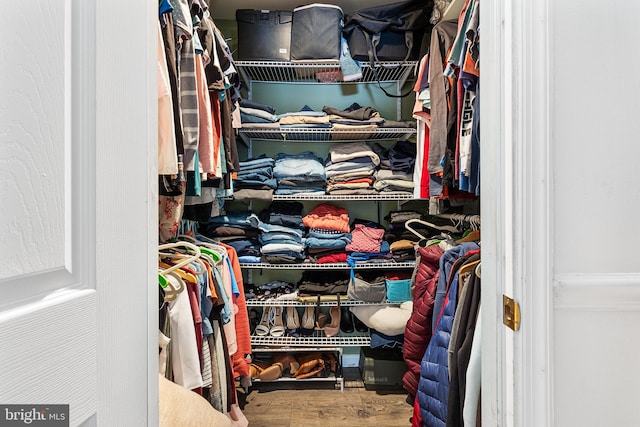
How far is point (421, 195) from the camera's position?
211 centimetres

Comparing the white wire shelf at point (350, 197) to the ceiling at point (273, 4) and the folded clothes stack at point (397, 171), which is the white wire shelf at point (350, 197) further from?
the ceiling at point (273, 4)

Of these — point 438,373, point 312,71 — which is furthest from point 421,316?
point 312,71

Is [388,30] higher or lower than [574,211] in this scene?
higher

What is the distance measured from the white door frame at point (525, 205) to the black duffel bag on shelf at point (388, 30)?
1.71m

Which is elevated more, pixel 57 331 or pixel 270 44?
pixel 270 44

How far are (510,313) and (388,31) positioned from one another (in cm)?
211

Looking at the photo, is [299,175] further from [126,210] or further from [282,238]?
[126,210]

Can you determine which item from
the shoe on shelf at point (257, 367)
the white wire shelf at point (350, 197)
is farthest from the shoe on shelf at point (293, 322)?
the white wire shelf at point (350, 197)

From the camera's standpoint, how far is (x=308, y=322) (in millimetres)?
2621

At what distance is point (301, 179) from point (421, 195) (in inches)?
31.7

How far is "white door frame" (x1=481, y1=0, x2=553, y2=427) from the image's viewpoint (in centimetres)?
75

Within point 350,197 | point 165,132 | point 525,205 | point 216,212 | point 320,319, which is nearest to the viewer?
point 525,205

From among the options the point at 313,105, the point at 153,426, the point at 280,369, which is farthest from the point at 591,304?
the point at 313,105

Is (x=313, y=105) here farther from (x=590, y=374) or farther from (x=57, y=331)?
(x=57, y=331)
